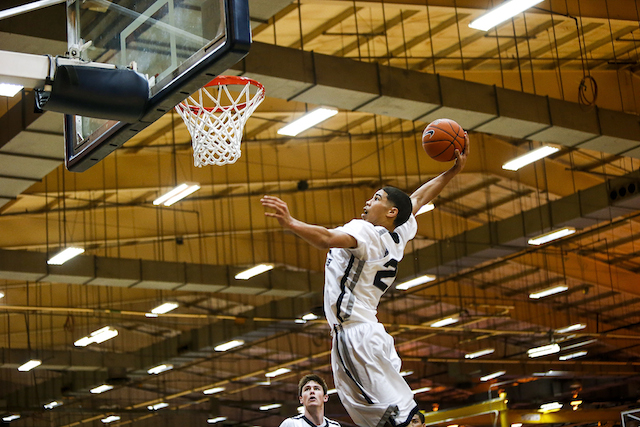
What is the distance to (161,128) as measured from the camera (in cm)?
2012

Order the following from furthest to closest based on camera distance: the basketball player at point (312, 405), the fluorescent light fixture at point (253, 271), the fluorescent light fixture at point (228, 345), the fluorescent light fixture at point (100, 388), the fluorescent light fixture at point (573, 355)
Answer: the fluorescent light fixture at point (573, 355), the fluorescent light fixture at point (100, 388), the fluorescent light fixture at point (228, 345), the fluorescent light fixture at point (253, 271), the basketball player at point (312, 405)

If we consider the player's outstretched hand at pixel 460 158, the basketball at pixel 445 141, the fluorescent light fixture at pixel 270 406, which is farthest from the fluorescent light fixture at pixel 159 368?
the player's outstretched hand at pixel 460 158

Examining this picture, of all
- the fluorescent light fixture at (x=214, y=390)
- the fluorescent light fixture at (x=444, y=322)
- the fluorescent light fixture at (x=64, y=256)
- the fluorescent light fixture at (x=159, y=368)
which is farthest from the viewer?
the fluorescent light fixture at (x=214, y=390)

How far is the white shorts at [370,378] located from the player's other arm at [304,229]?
0.75 metres

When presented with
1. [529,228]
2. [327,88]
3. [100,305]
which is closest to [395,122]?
[529,228]

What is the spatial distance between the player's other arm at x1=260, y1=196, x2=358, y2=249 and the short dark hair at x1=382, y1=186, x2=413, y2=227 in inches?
30.0

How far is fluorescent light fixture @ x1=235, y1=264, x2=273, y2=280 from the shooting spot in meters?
20.6

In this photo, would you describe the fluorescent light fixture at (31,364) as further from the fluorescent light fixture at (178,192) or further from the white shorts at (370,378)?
the white shorts at (370,378)

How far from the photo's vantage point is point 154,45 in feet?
19.5

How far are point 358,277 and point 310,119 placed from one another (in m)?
8.92

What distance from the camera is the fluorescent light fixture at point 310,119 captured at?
14148mm

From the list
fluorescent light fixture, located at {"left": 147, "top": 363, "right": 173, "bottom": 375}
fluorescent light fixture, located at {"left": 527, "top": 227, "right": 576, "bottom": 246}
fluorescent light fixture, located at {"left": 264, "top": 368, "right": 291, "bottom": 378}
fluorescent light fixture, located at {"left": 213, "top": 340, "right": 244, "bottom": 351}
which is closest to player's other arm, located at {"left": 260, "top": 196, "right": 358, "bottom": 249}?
fluorescent light fixture, located at {"left": 527, "top": 227, "right": 576, "bottom": 246}

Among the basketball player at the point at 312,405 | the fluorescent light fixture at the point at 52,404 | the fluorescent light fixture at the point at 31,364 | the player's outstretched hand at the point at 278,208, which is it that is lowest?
the basketball player at the point at 312,405

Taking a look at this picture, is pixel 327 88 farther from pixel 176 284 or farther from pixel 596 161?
pixel 596 161
